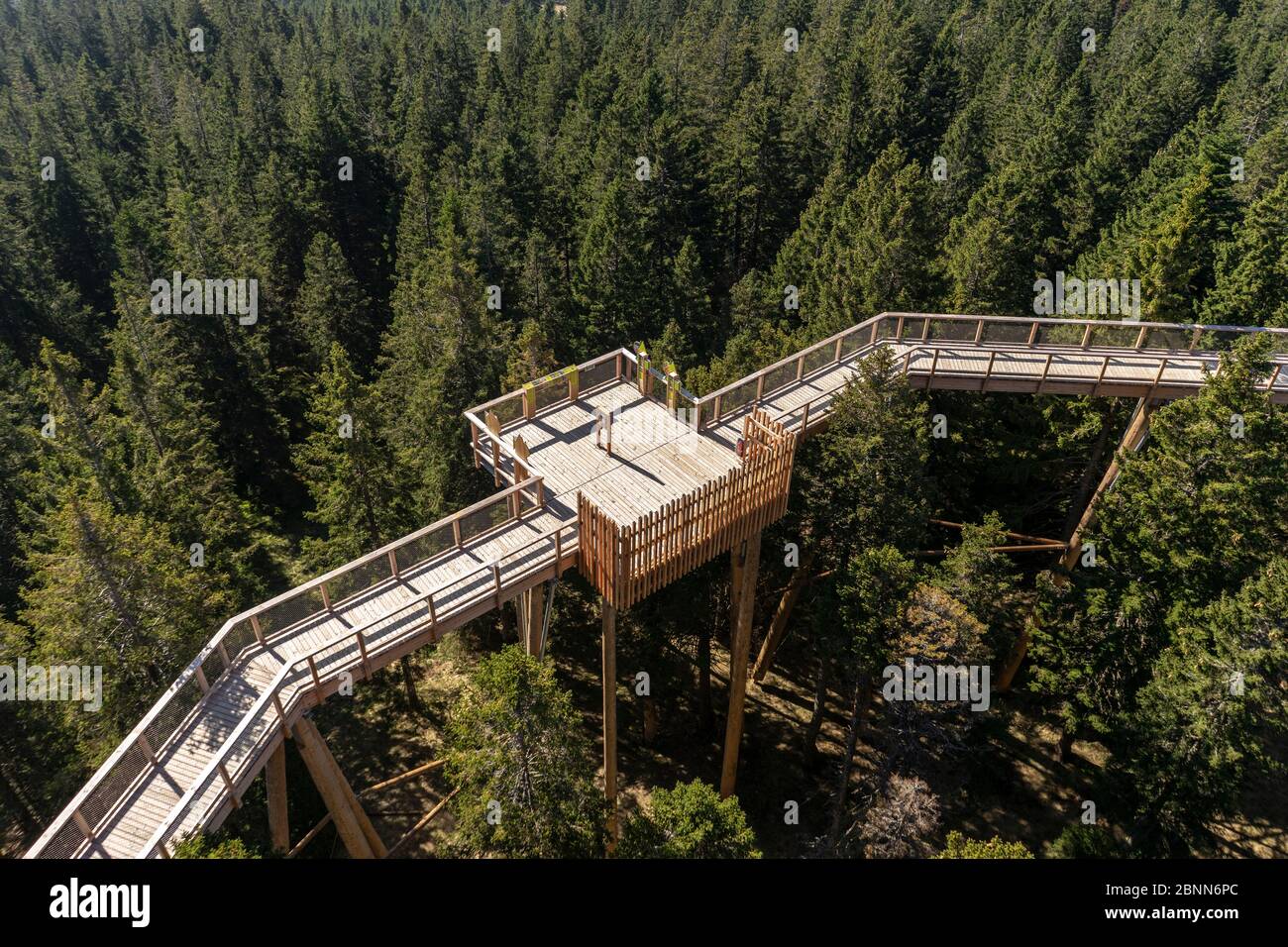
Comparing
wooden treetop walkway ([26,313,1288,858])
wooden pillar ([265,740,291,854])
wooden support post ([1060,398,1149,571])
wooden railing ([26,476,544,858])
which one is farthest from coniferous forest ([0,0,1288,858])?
wooden railing ([26,476,544,858])

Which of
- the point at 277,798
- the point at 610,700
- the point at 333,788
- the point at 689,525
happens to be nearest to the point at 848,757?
the point at 610,700

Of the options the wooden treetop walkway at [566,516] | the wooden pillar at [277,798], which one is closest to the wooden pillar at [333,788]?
the wooden pillar at [277,798]

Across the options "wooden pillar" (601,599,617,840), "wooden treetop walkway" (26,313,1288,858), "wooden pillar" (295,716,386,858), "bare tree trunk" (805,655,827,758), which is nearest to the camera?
"wooden treetop walkway" (26,313,1288,858)

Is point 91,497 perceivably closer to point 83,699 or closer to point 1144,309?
point 83,699

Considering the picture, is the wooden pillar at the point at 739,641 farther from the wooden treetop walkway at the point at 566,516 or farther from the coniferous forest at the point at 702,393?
the coniferous forest at the point at 702,393

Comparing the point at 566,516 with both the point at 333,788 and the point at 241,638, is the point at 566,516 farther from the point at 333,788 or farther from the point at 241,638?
the point at 333,788

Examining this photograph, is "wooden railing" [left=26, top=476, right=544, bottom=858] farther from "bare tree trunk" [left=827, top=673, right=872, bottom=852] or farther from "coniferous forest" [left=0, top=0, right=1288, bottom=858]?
"bare tree trunk" [left=827, top=673, right=872, bottom=852]

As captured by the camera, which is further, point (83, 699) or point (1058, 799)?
point (1058, 799)
